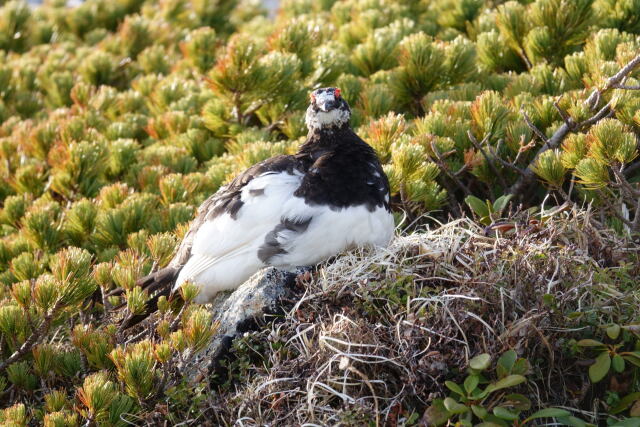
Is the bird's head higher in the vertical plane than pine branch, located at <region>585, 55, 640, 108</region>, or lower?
higher

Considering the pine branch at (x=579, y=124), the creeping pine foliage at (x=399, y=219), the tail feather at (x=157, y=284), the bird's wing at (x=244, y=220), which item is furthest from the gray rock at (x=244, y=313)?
the pine branch at (x=579, y=124)

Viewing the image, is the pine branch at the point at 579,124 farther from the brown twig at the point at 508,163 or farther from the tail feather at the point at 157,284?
the tail feather at the point at 157,284

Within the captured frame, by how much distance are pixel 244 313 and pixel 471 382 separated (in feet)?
2.57

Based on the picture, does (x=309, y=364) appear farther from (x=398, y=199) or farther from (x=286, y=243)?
(x=398, y=199)

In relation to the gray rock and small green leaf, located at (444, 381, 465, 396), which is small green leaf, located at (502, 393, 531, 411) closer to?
small green leaf, located at (444, 381, 465, 396)

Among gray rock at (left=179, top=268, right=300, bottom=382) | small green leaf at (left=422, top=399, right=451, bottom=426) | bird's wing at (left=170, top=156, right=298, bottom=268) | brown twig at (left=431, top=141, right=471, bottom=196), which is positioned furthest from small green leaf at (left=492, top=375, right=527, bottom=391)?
brown twig at (left=431, top=141, right=471, bottom=196)

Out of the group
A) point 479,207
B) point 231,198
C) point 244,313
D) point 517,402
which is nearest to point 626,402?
point 517,402

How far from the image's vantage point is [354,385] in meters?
2.34

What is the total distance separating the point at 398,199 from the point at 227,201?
842 millimetres

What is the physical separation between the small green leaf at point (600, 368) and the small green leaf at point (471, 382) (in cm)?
32

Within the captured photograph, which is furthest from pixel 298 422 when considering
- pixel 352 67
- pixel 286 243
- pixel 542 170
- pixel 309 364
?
pixel 352 67

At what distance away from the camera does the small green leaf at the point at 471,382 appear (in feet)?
7.23

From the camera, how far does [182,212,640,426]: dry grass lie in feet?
7.61

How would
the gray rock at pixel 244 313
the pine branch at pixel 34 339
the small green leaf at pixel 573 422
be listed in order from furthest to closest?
the pine branch at pixel 34 339
the gray rock at pixel 244 313
the small green leaf at pixel 573 422
